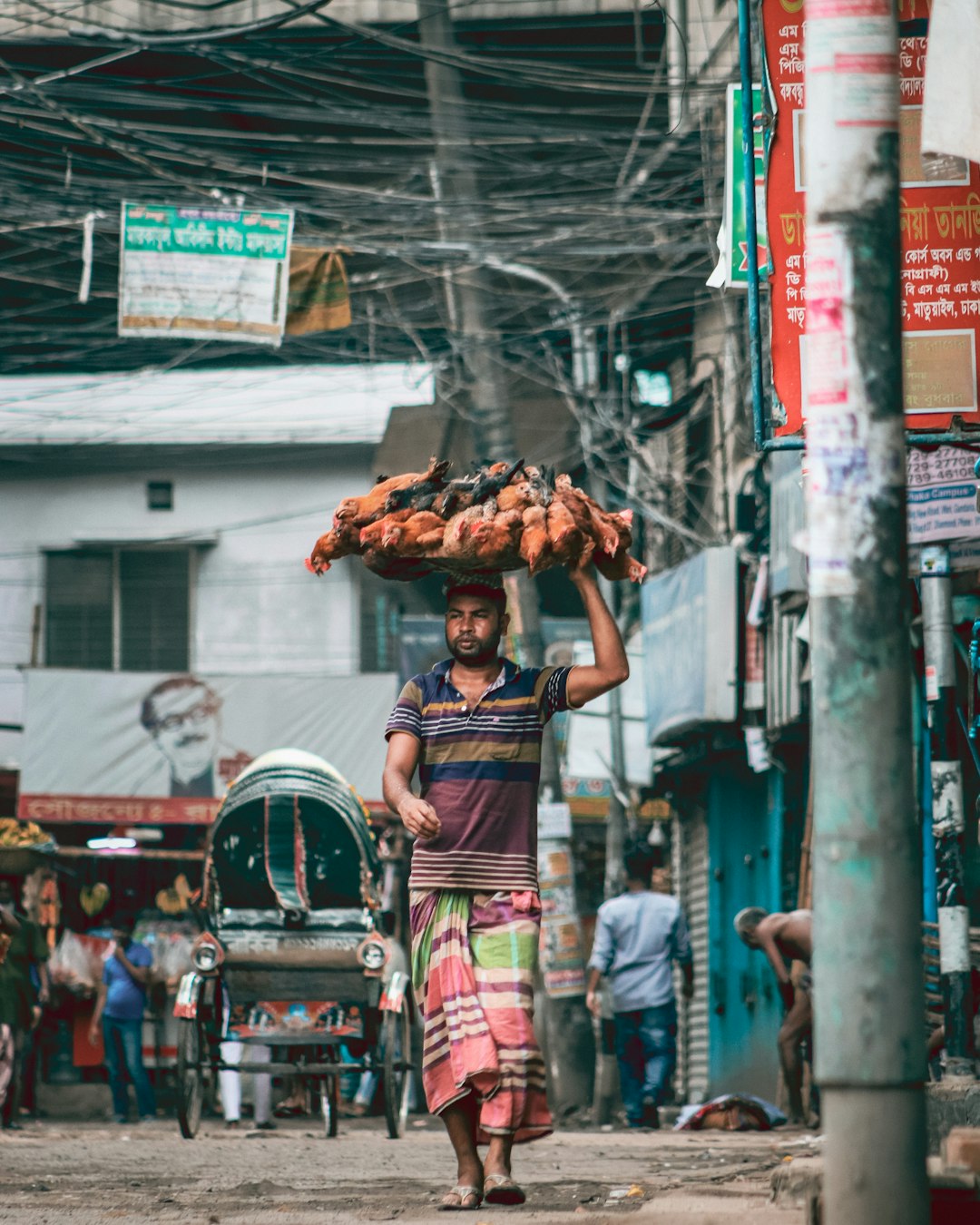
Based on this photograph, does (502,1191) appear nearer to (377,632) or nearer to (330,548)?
(330,548)

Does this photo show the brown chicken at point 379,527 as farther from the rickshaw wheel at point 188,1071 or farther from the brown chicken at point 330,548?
the rickshaw wheel at point 188,1071

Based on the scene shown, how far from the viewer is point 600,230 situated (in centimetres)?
1619

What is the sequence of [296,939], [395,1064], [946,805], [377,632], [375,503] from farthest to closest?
[377,632], [296,939], [395,1064], [946,805], [375,503]

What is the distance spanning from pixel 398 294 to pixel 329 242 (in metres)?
4.82

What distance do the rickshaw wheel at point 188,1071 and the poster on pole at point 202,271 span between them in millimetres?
5472

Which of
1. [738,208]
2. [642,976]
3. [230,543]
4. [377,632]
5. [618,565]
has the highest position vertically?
[230,543]

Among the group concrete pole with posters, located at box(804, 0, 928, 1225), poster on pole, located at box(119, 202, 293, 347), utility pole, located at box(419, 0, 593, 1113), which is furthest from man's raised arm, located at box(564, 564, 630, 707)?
utility pole, located at box(419, 0, 593, 1113)

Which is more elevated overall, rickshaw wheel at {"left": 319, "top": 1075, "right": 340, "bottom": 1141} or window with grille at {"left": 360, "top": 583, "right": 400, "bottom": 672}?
window with grille at {"left": 360, "top": 583, "right": 400, "bottom": 672}

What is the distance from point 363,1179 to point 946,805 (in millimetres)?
3644

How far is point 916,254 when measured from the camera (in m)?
7.52

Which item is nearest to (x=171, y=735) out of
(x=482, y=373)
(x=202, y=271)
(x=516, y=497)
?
(x=482, y=373)

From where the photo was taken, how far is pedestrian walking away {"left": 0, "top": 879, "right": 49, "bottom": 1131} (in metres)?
16.3

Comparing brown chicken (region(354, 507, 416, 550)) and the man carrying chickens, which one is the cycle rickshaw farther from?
brown chicken (region(354, 507, 416, 550))

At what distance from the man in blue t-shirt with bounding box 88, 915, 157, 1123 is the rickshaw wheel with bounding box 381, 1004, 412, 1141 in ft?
19.2
